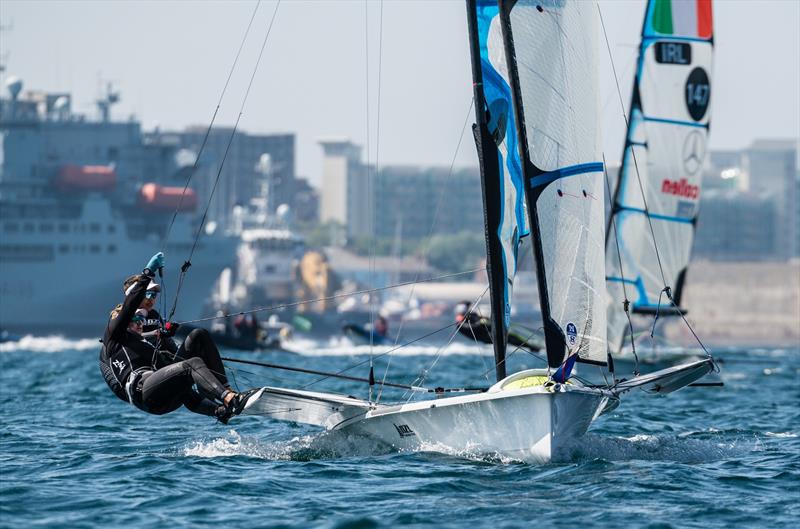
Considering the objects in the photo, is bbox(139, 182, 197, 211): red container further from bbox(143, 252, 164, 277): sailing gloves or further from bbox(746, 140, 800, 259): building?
bbox(746, 140, 800, 259): building

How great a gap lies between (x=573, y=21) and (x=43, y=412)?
992 centimetres

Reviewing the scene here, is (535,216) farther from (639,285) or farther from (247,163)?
(247,163)

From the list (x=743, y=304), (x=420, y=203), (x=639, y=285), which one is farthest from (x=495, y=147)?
(x=420, y=203)

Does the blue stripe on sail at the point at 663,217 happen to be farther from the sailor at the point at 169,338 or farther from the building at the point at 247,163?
the building at the point at 247,163

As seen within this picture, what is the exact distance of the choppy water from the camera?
1092 cm

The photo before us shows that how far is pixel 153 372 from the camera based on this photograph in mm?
13523

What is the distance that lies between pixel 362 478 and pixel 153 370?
2.40 m

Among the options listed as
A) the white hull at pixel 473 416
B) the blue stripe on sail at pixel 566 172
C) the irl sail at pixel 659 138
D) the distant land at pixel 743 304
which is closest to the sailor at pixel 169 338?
the white hull at pixel 473 416

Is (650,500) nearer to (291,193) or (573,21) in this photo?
(573,21)

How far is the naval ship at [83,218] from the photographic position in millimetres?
88000

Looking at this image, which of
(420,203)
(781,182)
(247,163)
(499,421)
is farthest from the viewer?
(781,182)

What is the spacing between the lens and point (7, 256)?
292ft

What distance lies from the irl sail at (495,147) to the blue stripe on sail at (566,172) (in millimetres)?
798

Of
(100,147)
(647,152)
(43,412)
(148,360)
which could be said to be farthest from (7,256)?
(148,360)
